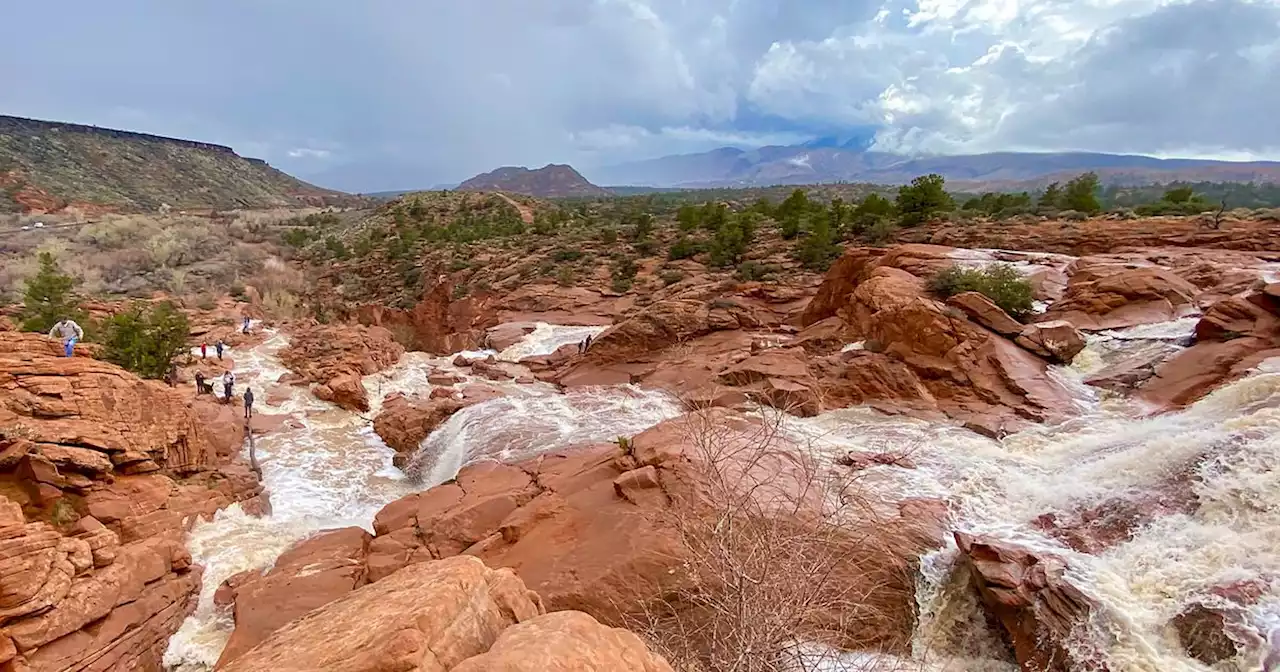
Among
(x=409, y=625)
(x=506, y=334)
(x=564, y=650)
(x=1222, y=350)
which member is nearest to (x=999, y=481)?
(x=1222, y=350)

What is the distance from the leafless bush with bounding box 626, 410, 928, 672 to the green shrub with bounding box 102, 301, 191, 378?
13357 millimetres

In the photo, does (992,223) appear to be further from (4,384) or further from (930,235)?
(4,384)

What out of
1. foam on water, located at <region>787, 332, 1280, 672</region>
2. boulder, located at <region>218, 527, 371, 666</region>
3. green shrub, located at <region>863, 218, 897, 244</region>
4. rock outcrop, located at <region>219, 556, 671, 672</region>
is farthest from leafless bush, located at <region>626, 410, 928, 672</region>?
green shrub, located at <region>863, 218, 897, 244</region>


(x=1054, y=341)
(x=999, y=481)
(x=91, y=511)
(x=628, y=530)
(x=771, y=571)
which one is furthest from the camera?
(x=1054, y=341)

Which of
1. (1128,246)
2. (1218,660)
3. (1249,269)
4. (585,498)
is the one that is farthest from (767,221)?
(1218,660)

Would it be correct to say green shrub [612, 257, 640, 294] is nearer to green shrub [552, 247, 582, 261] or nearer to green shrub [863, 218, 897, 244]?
green shrub [552, 247, 582, 261]

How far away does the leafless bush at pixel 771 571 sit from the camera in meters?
5.11

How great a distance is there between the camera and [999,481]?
9062 millimetres

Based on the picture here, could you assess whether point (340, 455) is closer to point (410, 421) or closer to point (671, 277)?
point (410, 421)

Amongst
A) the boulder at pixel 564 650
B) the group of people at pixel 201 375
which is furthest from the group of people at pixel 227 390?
the boulder at pixel 564 650

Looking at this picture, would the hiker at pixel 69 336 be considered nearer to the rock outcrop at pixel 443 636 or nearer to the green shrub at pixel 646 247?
the rock outcrop at pixel 443 636

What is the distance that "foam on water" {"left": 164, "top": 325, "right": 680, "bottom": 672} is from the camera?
9555 millimetres

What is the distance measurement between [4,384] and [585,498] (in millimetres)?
8094

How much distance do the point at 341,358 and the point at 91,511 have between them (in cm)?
1042
